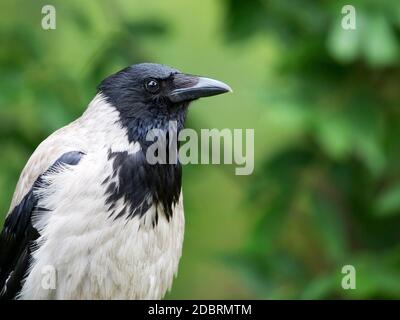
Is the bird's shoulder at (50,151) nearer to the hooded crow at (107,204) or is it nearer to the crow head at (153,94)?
the hooded crow at (107,204)

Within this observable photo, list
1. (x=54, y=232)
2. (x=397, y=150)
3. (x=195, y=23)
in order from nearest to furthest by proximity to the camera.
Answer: (x=54, y=232) → (x=397, y=150) → (x=195, y=23)

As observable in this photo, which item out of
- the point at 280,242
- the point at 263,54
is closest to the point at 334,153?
the point at 280,242

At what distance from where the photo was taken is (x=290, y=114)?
7.05 m

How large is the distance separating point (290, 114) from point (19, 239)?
8.50 ft

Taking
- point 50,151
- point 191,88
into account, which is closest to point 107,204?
point 50,151

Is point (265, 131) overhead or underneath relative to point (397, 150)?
overhead

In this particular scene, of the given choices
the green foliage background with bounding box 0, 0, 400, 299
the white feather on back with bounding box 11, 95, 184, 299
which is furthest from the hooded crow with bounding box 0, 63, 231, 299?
the green foliage background with bounding box 0, 0, 400, 299

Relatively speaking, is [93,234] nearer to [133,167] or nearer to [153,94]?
[133,167]

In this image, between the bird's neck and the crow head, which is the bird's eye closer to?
the crow head

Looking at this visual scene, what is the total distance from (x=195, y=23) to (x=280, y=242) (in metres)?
2.72

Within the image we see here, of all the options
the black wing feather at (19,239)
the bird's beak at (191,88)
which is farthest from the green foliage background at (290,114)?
the bird's beak at (191,88)

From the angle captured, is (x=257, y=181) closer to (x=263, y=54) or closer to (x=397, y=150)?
(x=397, y=150)

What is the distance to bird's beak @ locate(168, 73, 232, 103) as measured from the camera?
509 centimetres

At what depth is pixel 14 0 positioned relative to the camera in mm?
8953
